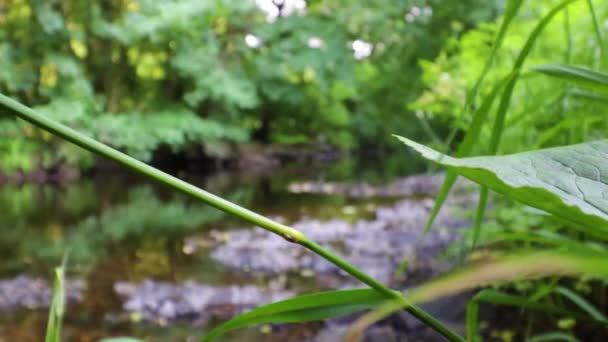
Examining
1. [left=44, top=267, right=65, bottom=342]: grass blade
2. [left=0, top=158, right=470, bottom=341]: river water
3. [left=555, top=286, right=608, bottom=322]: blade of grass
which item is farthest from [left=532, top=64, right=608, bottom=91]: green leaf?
[left=0, top=158, right=470, bottom=341]: river water

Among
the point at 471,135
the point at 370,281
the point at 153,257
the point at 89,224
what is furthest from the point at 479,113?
the point at 89,224

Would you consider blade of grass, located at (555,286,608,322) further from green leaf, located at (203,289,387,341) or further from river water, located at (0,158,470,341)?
river water, located at (0,158,470,341)

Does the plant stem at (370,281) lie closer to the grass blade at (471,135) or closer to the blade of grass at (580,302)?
the grass blade at (471,135)

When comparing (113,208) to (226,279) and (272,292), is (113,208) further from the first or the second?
(272,292)

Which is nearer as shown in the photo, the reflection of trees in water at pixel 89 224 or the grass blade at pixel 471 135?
the grass blade at pixel 471 135

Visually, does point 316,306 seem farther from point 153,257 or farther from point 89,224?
point 89,224

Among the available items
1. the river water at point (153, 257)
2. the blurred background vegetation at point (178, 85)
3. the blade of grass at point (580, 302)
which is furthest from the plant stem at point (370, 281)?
the blurred background vegetation at point (178, 85)
